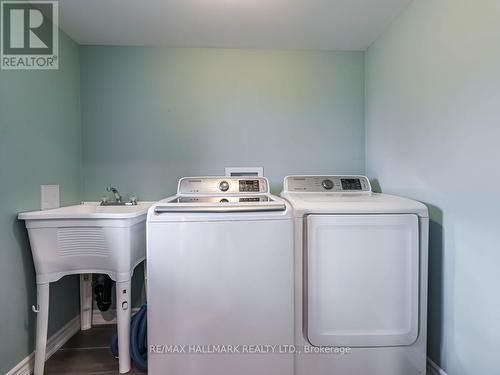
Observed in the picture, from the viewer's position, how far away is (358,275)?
1196 millimetres

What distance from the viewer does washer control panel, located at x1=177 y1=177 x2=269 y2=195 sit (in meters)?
1.63

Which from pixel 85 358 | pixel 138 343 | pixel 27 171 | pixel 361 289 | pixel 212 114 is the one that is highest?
pixel 212 114

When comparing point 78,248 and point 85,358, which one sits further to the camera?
point 85,358

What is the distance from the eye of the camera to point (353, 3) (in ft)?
4.64

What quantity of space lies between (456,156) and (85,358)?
2.33 m

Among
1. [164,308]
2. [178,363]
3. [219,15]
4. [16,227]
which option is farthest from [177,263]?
[219,15]

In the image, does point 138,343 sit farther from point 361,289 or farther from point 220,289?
point 361,289

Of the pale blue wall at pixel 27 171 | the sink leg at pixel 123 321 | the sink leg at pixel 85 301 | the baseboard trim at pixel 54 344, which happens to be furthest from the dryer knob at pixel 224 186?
the baseboard trim at pixel 54 344

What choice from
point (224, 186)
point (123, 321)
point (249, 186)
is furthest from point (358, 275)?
point (123, 321)

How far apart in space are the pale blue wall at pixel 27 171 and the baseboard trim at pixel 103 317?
0.15 meters

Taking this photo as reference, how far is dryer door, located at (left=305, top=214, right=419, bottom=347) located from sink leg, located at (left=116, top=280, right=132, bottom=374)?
3.15 ft

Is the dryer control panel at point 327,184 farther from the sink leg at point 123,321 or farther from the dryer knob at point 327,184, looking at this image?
the sink leg at point 123,321

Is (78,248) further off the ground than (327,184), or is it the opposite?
(327,184)

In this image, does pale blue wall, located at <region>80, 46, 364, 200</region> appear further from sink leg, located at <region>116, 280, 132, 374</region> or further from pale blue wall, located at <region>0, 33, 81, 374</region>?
sink leg, located at <region>116, 280, 132, 374</region>
